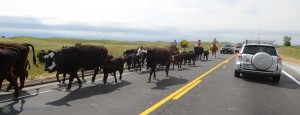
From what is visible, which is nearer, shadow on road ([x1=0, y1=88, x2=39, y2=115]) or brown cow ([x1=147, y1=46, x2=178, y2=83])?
shadow on road ([x1=0, y1=88, x2=39, y2=115])

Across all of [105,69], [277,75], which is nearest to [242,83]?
[277,75]

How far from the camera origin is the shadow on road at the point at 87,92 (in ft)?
28.4

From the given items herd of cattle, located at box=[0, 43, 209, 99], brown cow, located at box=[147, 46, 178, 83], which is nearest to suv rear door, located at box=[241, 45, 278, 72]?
brown cow, located at box=[147, 46, 178, 83]

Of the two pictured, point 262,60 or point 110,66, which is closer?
point 110,66

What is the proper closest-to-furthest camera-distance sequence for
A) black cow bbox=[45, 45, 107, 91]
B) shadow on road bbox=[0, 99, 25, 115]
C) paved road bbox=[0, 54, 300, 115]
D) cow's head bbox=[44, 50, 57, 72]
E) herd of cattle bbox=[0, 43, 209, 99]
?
shadow on road bbox=[0, 99, 25, 115]
paved road bbox=[0, 54, 300, 115]
herd of cattle bbox=[0, 43, 209, 99]
black cow bbox=[45, 45, 107, 91]
cow's head bbox=[44, 50, 57, 72]

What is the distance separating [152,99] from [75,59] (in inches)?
149

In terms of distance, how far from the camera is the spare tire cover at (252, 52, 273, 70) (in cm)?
1338

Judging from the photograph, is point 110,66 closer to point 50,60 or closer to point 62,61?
point 62,61

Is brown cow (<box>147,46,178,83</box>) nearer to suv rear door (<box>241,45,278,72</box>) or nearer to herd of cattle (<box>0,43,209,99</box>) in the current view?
herd of cattle (<box>0,43,209,99</box>)

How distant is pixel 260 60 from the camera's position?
13469 mm

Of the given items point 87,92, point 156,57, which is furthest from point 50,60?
point 156,57

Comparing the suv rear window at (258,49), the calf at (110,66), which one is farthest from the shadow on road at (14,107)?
the suv rear window at (258,49)

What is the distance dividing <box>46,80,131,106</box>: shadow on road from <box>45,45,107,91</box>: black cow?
1.87 ft

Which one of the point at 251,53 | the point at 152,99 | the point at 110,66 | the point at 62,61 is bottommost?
the point at 152,99
